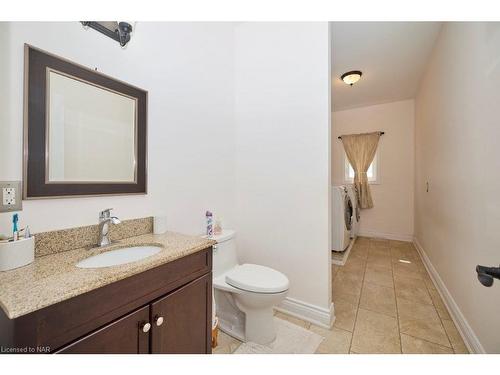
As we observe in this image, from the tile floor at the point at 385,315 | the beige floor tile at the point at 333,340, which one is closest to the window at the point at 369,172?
the tile floor at the point at 385,315

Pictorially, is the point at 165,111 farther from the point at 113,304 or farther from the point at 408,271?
the point at 408,271

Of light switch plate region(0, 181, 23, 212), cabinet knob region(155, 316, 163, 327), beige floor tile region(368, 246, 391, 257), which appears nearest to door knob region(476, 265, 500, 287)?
cabinet knob region(155, 316, 163, 327)

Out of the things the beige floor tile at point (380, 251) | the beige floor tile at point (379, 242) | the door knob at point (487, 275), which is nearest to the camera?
the door knob at point (487, 275)

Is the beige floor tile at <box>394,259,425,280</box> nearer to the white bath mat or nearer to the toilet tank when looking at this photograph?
the white bath mat

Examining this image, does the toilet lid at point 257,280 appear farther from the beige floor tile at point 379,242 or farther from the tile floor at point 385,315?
the beige floor tile at point 379,242

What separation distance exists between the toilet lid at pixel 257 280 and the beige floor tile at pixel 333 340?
528 mm

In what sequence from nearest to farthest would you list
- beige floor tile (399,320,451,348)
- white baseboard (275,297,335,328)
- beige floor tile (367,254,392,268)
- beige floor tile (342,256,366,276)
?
1. beige floor tile (399,320,451,348)
2. white baseboard (275,297,335,328)
3. beige floor tile (342,256,366,276)
4. beige floor tile (367,254,392,268)

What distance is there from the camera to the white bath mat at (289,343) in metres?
1.39

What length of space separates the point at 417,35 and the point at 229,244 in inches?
118

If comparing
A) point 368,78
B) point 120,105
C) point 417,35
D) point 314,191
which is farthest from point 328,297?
point 368,78

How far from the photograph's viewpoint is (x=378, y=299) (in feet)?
6.54

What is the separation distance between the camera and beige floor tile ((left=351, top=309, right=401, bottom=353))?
1.41m

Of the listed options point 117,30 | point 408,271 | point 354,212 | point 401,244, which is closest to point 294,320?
point 408,271
